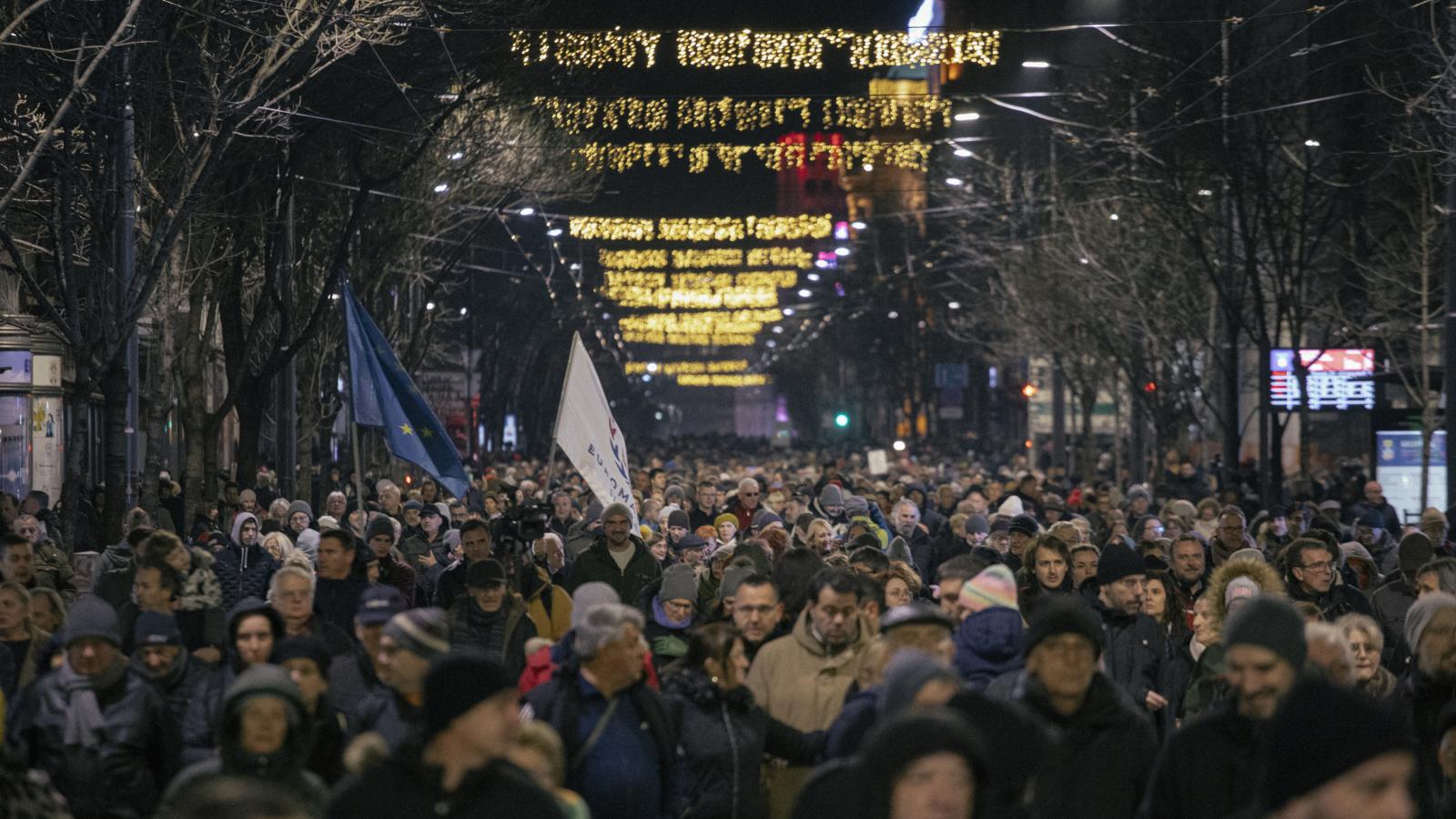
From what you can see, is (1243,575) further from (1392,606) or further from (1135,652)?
(1392,606)

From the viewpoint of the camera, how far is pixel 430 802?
5289mm

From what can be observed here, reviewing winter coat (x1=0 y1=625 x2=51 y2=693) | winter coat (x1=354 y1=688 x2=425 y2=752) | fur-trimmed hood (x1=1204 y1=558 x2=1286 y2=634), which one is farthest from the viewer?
fur-trimmed hood (x1=1204 y1=558 x2=1286 y2=634)

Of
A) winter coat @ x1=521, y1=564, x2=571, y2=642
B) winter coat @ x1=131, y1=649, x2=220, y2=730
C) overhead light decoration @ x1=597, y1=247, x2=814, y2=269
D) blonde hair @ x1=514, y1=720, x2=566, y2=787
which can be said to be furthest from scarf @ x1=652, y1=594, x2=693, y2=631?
overhead light decoration @ x1=597, y1=247, x2=814, y2=269

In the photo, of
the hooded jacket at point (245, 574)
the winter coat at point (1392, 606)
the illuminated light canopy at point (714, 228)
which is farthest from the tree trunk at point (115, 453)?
the illuminated light canopy at point (714, 228)

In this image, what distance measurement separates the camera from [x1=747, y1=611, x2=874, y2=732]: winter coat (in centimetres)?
845

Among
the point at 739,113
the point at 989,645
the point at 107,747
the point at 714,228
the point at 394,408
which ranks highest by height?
the point at 714,228

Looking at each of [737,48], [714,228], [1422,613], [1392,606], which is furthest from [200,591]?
[714,228]

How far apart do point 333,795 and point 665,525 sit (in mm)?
15383

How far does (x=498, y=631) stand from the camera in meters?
10.8

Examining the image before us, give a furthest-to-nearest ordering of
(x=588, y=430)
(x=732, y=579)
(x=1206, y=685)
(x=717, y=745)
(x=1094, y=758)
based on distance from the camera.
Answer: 1. (x=588, y=430)
2. (x=732, y=579)
3. (x=1206, y=685)
4. (x=717, y=745)
5. (x=1094, y=758)

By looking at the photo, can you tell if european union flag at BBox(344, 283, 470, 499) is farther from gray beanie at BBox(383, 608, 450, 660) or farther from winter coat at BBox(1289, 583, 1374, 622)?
gray beanie at BBox(383, 608, 450, 660)

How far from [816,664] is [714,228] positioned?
219 feet

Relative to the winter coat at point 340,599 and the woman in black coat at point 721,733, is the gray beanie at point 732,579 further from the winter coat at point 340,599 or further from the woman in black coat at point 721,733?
the woman in black coat at point 721,733

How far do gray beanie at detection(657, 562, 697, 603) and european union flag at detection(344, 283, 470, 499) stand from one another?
299 inches
